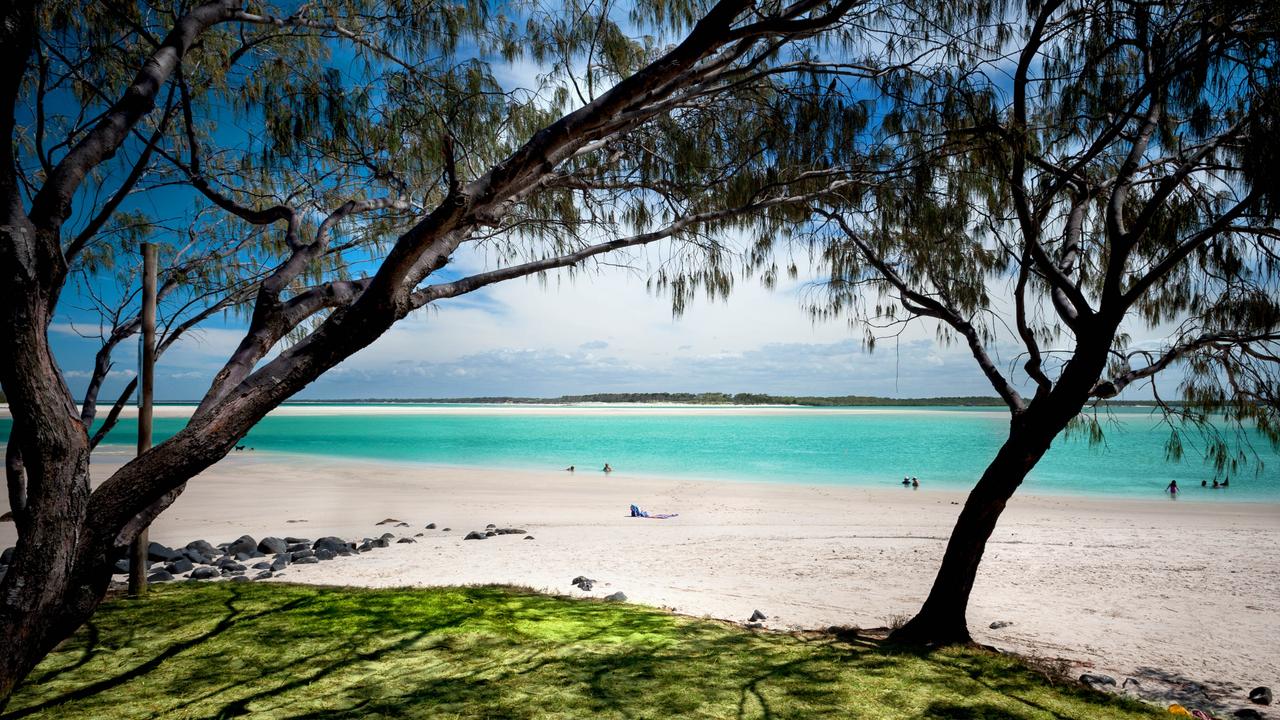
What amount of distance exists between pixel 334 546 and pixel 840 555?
20.0 ft

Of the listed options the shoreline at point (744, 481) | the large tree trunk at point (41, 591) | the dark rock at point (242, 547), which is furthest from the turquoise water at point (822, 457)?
the large tree trunk at point (41, 591)

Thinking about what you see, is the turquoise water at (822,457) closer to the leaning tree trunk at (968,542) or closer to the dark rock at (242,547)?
the leaning tree trunk at (968,542)

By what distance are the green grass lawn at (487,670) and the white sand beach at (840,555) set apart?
1316mm

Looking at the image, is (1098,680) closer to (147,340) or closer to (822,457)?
(147,340)

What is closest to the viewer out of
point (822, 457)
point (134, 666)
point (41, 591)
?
point (41, 591)

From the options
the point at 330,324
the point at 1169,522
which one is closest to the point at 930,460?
the point at 1169,522

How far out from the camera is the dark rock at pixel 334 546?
8344 mm

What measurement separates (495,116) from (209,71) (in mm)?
1651

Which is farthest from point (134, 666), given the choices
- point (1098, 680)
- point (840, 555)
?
point (840, 555)

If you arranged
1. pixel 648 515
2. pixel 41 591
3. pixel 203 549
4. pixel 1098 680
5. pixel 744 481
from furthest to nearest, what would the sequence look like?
pixel 744 481, pixel 648 515, pixel 203 549, pixel 1098 680, pixel 41 591

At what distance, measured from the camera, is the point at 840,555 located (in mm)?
9023

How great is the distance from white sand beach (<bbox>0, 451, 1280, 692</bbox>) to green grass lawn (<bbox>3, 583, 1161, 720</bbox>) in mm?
1316

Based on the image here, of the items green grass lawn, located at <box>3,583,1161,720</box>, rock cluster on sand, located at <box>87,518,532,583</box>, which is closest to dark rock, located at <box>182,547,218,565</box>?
rock cluster on sand, located at <box>87,518,532,583</box>

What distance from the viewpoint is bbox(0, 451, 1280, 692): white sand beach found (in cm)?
585
